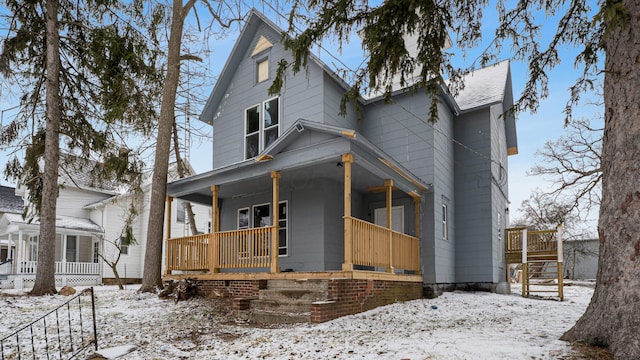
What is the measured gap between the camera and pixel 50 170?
13.3 metres

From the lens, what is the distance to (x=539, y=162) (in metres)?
23.4

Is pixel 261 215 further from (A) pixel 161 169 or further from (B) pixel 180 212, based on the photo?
(B) pixel 180 212

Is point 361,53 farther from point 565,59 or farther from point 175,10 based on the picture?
point 175,10

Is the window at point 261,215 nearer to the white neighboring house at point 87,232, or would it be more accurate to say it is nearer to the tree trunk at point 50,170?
the tree trunk at point 50,170

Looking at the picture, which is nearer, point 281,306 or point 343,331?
point 343,331

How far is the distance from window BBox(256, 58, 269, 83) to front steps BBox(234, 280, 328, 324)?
6930 millimetres

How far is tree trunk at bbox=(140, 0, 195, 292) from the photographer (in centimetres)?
1235

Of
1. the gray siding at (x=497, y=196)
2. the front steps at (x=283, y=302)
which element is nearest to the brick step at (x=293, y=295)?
the front steps at (x=283, y=302)

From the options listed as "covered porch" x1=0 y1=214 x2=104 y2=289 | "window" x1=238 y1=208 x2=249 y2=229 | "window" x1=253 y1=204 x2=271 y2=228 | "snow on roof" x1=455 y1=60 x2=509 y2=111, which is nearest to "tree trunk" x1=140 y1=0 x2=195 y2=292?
"window" x1=238 y1=208 x2=249 y2=229

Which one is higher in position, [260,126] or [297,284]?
[260,126]

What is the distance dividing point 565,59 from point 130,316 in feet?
32.3

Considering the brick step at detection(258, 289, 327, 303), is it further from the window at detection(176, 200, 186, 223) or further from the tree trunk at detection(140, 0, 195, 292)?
the window at detection(176, 200, 186, 223)

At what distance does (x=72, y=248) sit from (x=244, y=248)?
17683mm

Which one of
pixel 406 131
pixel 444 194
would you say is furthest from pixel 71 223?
pixel 444 194
